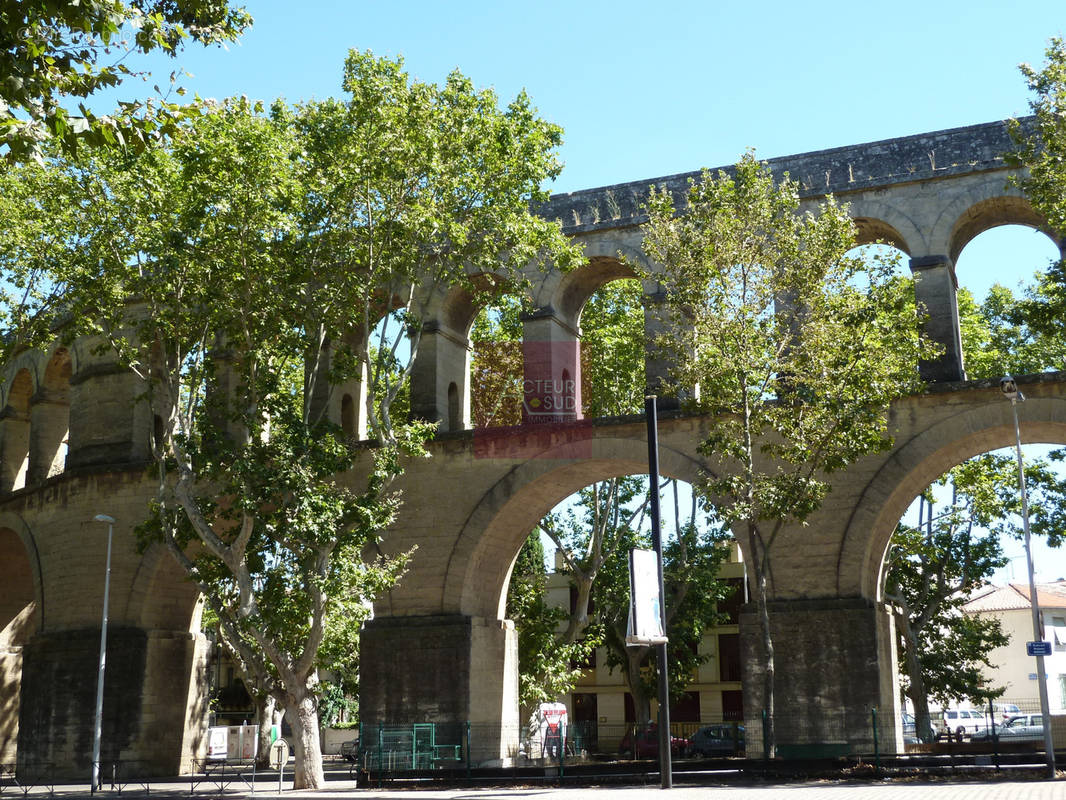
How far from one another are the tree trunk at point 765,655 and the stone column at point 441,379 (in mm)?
7611

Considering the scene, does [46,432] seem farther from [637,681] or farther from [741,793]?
[741,793]

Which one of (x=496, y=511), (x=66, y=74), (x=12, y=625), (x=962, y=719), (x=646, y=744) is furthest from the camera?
(x=962, y=719)

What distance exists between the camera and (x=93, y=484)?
27.8m

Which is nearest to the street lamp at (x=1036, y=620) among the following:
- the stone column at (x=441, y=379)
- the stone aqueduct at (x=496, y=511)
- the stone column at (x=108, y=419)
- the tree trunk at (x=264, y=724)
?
the stone aqueduct at (x=496, y=511)

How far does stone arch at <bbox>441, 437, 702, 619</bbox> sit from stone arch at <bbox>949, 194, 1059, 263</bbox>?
274 inches

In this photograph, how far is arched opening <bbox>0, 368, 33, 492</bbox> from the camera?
33.2 m

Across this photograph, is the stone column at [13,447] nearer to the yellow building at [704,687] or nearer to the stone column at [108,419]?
the stone column at [108,419]

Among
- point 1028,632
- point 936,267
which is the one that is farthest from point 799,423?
point 1028,632

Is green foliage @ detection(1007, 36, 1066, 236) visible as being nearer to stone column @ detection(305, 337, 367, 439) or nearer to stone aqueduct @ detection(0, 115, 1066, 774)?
stone aqueduct @ detection(0, 115, 1066, 774)

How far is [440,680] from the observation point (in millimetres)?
22766

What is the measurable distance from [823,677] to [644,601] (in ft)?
21.7

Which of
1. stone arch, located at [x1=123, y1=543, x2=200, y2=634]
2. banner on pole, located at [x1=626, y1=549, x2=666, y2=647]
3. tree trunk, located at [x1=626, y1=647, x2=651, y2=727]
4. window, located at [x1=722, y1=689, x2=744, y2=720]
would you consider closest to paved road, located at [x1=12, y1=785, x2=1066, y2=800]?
banner on pole, located at [x1=626, y1=549, x2=666, y2=647]

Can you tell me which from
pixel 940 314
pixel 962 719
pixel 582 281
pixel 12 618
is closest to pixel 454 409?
pixel 582 281

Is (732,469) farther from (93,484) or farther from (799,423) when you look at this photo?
(93,484)
